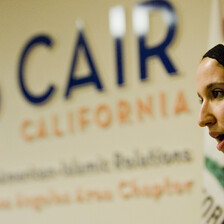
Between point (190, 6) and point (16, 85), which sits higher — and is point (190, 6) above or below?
above

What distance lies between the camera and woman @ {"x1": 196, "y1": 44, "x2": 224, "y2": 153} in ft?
3.54

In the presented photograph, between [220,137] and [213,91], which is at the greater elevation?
[213,91]

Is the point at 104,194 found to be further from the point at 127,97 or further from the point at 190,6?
the point at 190,6

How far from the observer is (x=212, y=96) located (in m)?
1.11

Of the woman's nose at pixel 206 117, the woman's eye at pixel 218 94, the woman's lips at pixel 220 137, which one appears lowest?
the woman's lips at pixel 220 137

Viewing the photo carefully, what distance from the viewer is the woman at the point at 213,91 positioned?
1080mm

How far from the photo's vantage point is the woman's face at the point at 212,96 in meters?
1.08

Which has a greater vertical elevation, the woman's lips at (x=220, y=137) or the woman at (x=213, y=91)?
the woman at (x=213, y=91)

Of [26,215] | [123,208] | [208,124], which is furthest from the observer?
[26,215]

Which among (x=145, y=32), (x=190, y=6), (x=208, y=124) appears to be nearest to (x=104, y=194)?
(x=145, y=32)

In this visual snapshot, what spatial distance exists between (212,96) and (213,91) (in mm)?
13

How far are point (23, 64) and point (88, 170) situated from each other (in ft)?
2.92

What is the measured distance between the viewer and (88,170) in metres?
3.06

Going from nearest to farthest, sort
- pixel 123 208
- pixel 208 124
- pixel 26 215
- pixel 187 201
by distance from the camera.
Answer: pixel 208 124, pixel 187 201, pixel 123 208, pixel 26 215
